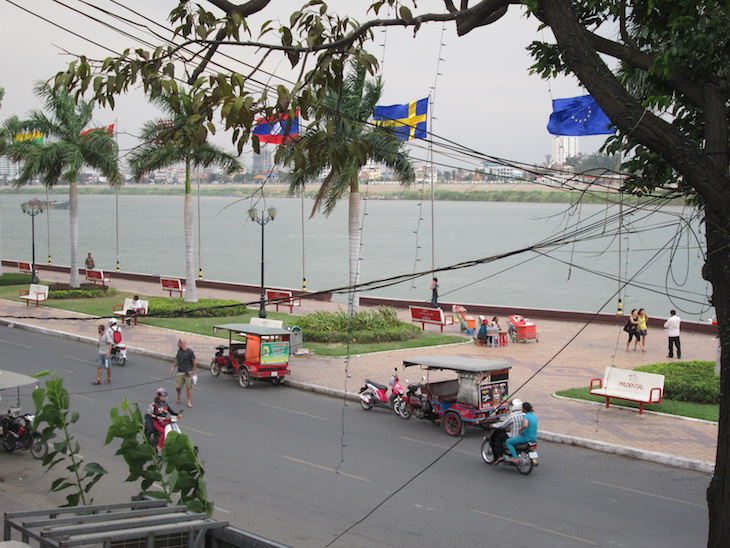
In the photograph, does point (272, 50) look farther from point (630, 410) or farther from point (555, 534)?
point (630, 410)

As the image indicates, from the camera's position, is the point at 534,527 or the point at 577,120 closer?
the point at 534,527

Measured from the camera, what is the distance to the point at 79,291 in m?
35.2

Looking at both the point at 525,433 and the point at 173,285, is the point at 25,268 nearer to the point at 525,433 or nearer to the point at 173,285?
the point at 173,285

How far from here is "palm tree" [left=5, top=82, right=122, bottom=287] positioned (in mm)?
34781

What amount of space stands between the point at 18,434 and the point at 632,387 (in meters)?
12.2

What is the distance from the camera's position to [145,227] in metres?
166

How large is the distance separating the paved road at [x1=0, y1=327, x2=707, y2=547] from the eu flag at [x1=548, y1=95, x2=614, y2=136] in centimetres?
773

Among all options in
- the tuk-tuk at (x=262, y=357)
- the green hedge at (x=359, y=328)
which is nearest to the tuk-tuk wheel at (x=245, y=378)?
the tuk-tuk at (x=262, y=357)

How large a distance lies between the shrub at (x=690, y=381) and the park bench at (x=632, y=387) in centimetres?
54

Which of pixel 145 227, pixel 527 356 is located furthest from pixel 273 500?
pixel 145 227

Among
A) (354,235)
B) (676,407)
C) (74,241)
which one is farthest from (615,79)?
(74,241)

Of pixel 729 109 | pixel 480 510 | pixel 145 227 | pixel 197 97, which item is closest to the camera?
pixel 197 97

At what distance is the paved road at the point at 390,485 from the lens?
444 inches

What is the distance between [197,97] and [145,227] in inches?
6484
